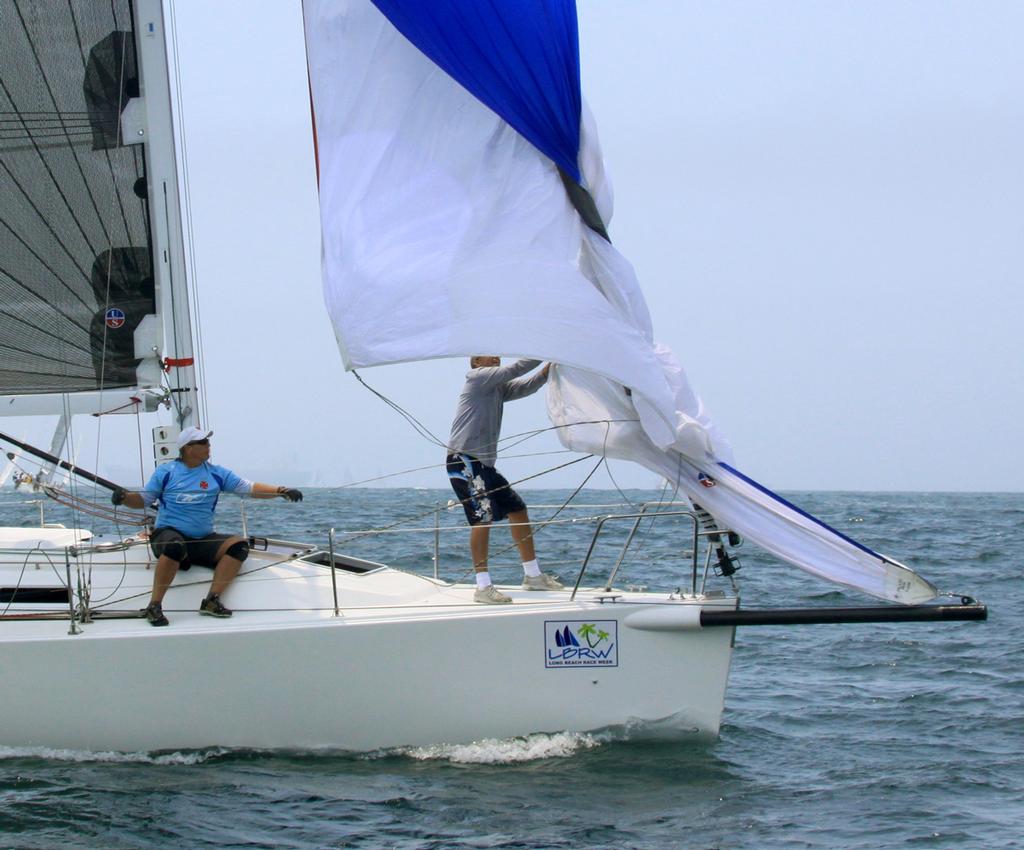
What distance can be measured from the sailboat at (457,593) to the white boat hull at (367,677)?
0.04 feet

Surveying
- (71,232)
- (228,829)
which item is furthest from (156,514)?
(228,829)

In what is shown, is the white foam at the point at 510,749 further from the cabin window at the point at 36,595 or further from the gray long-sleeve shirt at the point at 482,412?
the cabin window at the point at 36,595

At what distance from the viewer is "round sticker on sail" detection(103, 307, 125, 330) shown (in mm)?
7777

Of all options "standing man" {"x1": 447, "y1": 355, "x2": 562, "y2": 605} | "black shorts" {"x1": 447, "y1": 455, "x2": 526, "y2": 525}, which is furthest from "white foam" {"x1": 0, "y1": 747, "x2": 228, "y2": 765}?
"black shorts" {"x1": 447, "y1": 455, "x2": 526, "y2": 525}

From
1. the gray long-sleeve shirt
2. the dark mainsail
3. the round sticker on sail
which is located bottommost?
the gray long-sleeve shirt

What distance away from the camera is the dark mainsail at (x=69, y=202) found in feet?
24.8

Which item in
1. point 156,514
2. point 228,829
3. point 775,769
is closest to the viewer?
point 228,829

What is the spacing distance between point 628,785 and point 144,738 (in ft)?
7.81

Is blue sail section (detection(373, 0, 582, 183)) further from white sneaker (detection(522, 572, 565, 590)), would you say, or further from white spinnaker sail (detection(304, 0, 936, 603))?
white sneaker (detection(522, 572, 565, 590))

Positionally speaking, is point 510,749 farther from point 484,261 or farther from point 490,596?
point 484,261

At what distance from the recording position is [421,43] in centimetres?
641

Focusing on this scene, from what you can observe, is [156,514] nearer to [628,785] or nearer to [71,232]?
[71,232]

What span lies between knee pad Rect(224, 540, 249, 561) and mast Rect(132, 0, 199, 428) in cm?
92

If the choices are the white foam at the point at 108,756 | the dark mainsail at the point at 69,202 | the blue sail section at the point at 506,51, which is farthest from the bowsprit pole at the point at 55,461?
the blue sail section at the point at 506,51
